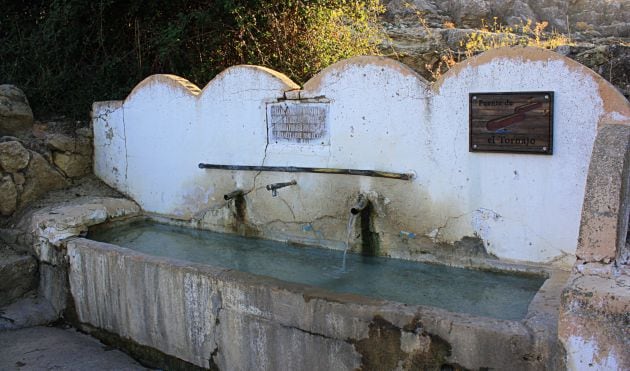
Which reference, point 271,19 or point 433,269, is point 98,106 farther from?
point 433,269

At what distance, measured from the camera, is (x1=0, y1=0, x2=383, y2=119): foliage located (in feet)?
26.3

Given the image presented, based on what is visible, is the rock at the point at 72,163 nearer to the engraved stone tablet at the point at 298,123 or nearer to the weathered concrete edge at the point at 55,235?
the weathered concrete edge at the point at 55,235

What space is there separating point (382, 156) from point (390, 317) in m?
1.90

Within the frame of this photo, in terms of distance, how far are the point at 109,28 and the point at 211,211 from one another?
3642 mm

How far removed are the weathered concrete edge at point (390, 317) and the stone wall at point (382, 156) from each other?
1.03 m

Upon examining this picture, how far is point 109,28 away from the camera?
8516 mm

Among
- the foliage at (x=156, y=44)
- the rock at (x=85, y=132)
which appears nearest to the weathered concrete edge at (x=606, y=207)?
the foliage at (x=156, y=44)

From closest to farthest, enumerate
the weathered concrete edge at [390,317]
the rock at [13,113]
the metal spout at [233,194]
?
the weathered concrete edge at [390,317], the metal spout at [233,194], the rock at [13,113]

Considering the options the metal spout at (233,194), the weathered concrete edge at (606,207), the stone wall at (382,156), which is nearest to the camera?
the weathered concrete edge at (606,207)

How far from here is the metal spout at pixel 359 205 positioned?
5289mm

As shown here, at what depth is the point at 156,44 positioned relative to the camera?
8.04 metres

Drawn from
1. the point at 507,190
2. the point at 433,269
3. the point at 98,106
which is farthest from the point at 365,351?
the point at 98,106

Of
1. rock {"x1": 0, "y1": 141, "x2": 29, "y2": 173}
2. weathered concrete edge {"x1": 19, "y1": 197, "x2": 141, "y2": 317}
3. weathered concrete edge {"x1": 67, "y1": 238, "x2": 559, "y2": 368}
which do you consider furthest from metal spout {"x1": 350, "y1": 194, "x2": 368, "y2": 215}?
rock {"x1": 0, "y1": 141, "x2": 29, "y2": 173}

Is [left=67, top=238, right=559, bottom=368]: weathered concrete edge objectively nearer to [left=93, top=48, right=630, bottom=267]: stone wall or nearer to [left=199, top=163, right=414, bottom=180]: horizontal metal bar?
[left=93, top=48, right=630, bottom=267]: stone wall
